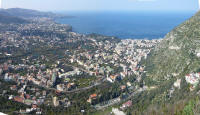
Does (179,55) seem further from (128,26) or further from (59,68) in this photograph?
(128,26)

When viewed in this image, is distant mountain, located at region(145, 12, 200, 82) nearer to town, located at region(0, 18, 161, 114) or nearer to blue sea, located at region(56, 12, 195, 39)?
town, located at region(0, 18, 161, 114)

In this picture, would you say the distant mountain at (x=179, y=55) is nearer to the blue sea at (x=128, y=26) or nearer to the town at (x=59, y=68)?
the town at (x=59, y=68)

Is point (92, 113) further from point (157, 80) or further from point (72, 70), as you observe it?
point (72, 70)

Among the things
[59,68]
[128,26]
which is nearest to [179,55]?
[59,68]

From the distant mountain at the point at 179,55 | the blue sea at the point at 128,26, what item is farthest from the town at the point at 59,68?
the blue sea at the point at 128,26

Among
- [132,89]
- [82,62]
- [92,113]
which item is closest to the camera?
[92,113]

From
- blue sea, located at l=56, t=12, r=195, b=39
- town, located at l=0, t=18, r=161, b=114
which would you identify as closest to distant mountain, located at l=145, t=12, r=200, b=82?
town, located at l=0, t=18, r=161, b=114

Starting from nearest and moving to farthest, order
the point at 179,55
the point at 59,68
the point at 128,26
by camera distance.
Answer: the point at 179,55 → the point at 59,68 → the point at 128,26

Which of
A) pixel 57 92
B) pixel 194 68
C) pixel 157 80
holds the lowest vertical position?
pixel 57 92

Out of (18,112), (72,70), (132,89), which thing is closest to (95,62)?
(72,70)
